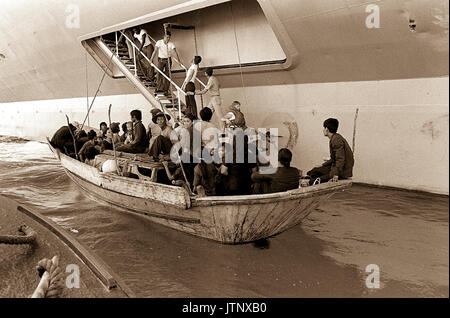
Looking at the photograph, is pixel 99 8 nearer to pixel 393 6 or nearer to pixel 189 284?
pixel 393 6

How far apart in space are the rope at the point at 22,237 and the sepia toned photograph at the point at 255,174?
0.02m

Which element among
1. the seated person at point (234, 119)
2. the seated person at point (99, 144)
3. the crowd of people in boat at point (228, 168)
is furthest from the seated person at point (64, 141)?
the seated person at point (234, 119)

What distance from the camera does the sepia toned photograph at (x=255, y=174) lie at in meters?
3.95

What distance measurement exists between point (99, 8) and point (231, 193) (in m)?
7.34

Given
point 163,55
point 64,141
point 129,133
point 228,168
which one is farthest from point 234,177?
point 163,55

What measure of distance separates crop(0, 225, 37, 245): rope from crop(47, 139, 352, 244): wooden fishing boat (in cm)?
147

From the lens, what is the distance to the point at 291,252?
5.23m

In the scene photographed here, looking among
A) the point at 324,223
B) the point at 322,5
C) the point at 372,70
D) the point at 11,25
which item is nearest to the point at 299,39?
the point at 322,5

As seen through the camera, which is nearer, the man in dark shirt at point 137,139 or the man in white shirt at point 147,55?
the man in dark shirt at point 137,139

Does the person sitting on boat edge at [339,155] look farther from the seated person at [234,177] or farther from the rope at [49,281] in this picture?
the rope at [49,281]

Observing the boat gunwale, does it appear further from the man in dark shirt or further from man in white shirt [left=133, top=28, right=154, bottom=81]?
man in white shirt [left=133, top=28, right=154, bottom=81]

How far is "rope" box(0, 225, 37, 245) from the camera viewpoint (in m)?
4.79

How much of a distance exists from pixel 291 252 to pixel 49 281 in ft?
9.58
